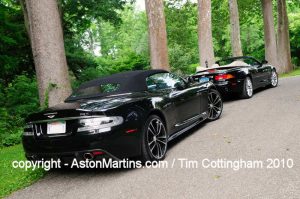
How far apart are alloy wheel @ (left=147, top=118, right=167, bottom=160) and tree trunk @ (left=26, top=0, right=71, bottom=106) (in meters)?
3.38

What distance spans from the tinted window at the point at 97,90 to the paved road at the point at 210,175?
52.1 inches

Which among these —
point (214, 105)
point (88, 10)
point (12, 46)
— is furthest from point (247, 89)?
point (12, 46)

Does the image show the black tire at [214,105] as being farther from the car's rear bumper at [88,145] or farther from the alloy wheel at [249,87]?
the car's rear bumper at [88,145]

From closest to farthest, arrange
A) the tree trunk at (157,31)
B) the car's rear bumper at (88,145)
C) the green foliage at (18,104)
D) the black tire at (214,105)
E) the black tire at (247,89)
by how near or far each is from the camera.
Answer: the car's rear bumper at (88,145)
the black tire at (214,105)
the black tire at (247,89)
the tree trunk at (157,31)
the green foliage at (18,104)

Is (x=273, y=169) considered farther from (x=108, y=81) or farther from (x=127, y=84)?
(x=108, y=81)

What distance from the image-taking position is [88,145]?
4539 millimetres

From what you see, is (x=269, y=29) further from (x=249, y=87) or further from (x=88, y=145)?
(x=88, y=145)

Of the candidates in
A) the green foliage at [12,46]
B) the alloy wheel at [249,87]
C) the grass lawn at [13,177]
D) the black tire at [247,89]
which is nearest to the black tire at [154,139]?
the grass lawn at [13,177]

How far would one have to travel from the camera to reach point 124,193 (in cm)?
421

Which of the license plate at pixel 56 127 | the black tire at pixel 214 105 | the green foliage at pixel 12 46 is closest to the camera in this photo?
the license plate at pixel 56 127

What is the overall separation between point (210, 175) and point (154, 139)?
1143 millimetres

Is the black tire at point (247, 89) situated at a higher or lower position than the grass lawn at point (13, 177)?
higher

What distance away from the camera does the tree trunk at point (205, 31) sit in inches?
578

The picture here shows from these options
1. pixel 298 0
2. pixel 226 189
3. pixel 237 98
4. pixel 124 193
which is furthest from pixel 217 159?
pixel 298 0
